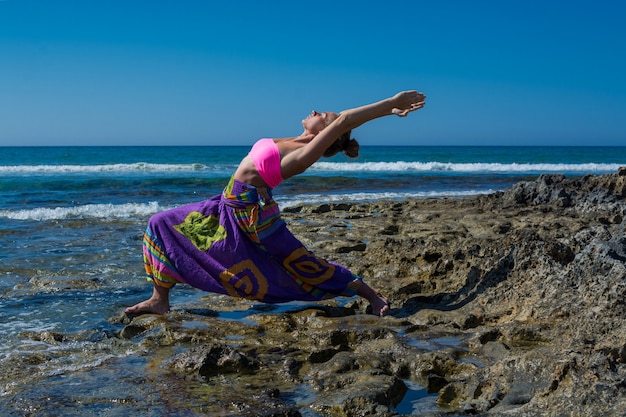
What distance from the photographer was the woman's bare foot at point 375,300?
453 cm

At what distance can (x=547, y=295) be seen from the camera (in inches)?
153

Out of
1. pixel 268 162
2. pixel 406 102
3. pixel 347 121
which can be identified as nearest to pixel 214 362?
pixel 268 162

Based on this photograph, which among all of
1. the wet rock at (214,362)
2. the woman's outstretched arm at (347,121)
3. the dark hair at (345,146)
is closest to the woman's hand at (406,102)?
the woman's outstretched arm at (347,121)

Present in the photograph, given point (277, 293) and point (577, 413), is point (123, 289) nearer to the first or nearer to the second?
point (277, 293)

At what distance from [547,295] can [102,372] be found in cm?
252

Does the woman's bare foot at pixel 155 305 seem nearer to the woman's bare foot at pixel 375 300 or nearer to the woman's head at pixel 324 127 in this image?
the woman's bare foot at pixel 375 300

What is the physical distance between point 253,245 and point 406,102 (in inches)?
55.3

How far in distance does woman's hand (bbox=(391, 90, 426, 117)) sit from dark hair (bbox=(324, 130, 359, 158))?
33cm

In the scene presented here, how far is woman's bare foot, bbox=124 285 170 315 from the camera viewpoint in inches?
183

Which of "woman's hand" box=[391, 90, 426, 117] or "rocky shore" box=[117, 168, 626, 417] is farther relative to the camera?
"woman's hand" box=[391, 90, 426, 117]

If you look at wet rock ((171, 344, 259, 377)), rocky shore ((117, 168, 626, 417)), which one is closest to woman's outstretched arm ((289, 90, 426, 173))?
rocky shore ((117, 168, 626, 417))

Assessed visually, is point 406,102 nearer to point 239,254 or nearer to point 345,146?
point 345,146

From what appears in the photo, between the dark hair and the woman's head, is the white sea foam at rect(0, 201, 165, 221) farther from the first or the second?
the dark hair

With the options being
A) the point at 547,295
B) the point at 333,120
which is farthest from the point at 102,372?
the point at 547,295
